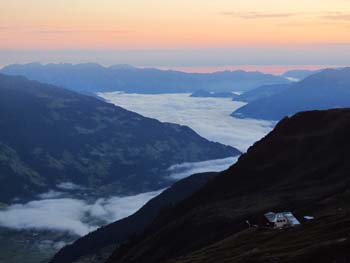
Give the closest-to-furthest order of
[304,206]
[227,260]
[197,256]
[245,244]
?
1. [227,260]
2. [245,244]
3. [197,256]
4. [304,206]

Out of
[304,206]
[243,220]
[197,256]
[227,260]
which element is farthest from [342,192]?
[227,260]

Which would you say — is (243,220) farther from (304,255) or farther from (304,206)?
(304,255)

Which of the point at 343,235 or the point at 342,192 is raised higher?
the point at 342,192

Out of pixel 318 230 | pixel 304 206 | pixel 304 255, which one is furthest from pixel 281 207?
pixel 304 255

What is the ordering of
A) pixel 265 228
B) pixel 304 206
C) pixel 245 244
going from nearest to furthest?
pixel 245 244
pixel 265 228
pixel 304 206

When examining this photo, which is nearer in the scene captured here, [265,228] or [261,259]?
[261,259]

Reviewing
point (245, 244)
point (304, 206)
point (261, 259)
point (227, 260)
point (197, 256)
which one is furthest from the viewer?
point (304, 206)

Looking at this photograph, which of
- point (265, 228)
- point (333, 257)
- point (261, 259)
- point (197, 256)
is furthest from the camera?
point (265, 228)

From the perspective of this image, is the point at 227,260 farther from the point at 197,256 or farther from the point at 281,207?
the point at 281,207

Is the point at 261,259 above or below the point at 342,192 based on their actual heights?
below
